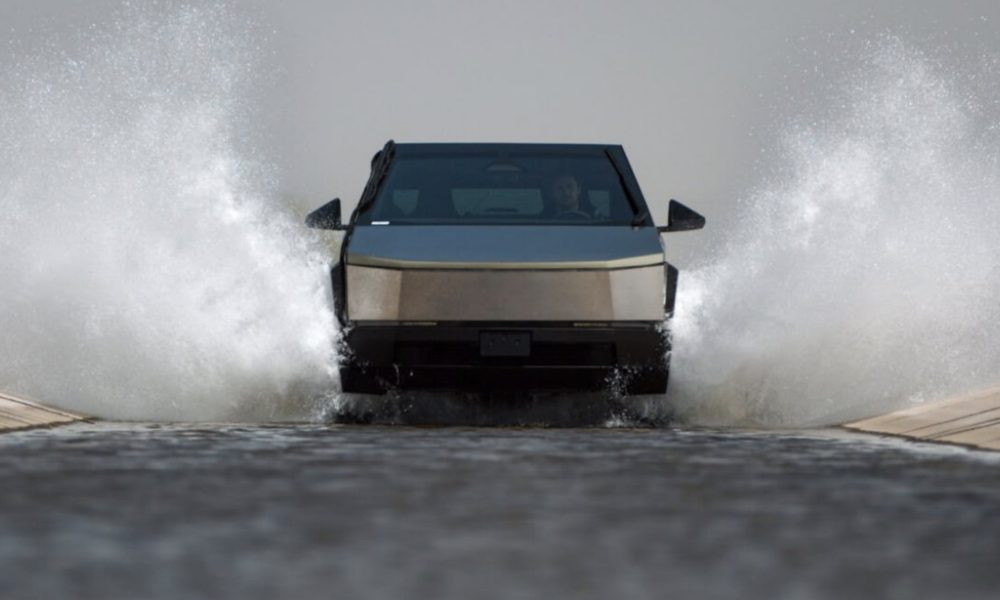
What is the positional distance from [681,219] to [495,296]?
166cm

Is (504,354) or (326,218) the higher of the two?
(326,218)

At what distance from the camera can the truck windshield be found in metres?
14.1

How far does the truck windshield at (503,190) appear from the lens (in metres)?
14.1

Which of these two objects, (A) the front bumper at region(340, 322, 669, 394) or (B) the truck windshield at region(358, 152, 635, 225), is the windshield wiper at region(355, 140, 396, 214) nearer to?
(B) the truck windshield at region(358, 152, 635, 225)

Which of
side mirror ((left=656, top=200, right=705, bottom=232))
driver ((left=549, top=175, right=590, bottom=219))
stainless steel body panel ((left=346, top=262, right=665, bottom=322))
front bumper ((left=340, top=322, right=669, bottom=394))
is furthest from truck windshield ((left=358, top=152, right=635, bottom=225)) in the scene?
front bumper ((left=340, top=322, right=669, bottom=394))

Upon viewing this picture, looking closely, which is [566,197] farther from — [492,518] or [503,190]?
[492,518]

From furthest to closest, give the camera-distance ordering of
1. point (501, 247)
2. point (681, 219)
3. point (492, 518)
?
point (681, 219), point (501, 247), point (492, 518)

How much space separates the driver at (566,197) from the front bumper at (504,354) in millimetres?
1260

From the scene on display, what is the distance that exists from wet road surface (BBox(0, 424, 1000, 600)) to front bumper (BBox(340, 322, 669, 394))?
47.1 inches

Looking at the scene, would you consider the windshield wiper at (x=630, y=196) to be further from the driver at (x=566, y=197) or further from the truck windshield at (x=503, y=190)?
the driver at (x=566, y=197)

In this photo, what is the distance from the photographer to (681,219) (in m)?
14.1

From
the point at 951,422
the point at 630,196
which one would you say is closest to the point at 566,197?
the point at 630,196

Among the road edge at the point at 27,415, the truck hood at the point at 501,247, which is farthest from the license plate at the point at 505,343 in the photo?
the road edge at the point at 27,415

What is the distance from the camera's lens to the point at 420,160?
14594mm
